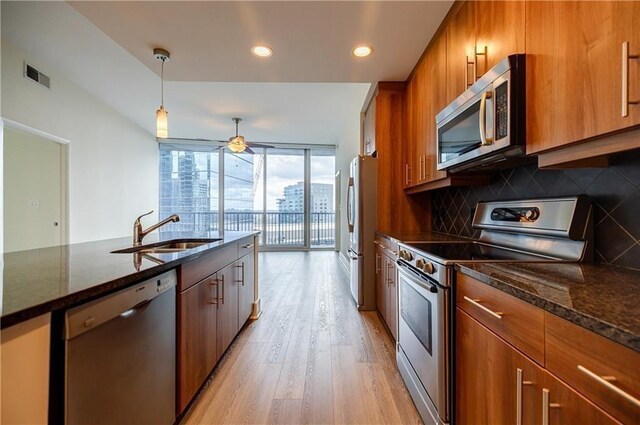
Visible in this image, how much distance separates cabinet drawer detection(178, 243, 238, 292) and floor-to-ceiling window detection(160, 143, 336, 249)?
5207mm

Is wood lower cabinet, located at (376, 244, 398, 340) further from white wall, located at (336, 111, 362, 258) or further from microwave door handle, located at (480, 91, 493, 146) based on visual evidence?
white wall, located at (336, 111, 362, 258)

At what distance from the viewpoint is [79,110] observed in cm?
425

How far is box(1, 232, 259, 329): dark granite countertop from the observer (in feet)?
2.31

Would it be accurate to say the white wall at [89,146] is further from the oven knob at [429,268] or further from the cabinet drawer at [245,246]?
the oven knob at [429,268]

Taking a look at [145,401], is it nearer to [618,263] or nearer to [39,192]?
[618,263]

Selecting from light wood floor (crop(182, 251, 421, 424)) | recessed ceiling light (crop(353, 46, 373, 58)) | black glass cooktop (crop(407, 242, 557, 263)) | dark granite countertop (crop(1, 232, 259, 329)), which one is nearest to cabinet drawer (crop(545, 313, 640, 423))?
black glass cooktop (crop(407, 242, 557, 263))

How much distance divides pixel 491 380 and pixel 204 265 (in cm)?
149

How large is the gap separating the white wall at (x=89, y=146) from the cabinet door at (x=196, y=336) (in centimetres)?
356

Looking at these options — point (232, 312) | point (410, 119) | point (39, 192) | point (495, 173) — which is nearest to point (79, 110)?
point (39, 192)

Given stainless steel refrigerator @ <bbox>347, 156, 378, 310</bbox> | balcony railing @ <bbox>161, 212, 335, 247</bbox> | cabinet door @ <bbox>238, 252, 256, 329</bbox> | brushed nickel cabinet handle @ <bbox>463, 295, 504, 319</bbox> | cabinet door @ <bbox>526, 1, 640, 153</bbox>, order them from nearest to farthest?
cabinet door @ <bbox>526, 1, 640, 153</bbox> < brushed nickel cabinet handle @ <bbox>463, 295, 504, 319</bbox> < cabinet door @ <bbox>238, 252, 256, 329</bbox> < stainless steel refrigerator @ <bbox>347, 156, 378, 310</bbox> < balcony railing @ <bbox>161, 212, 335, 247</bbox>

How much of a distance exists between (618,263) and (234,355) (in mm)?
2285

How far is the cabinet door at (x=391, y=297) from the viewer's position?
217cm

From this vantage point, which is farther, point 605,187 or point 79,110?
point 79,110

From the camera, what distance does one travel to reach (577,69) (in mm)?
925
